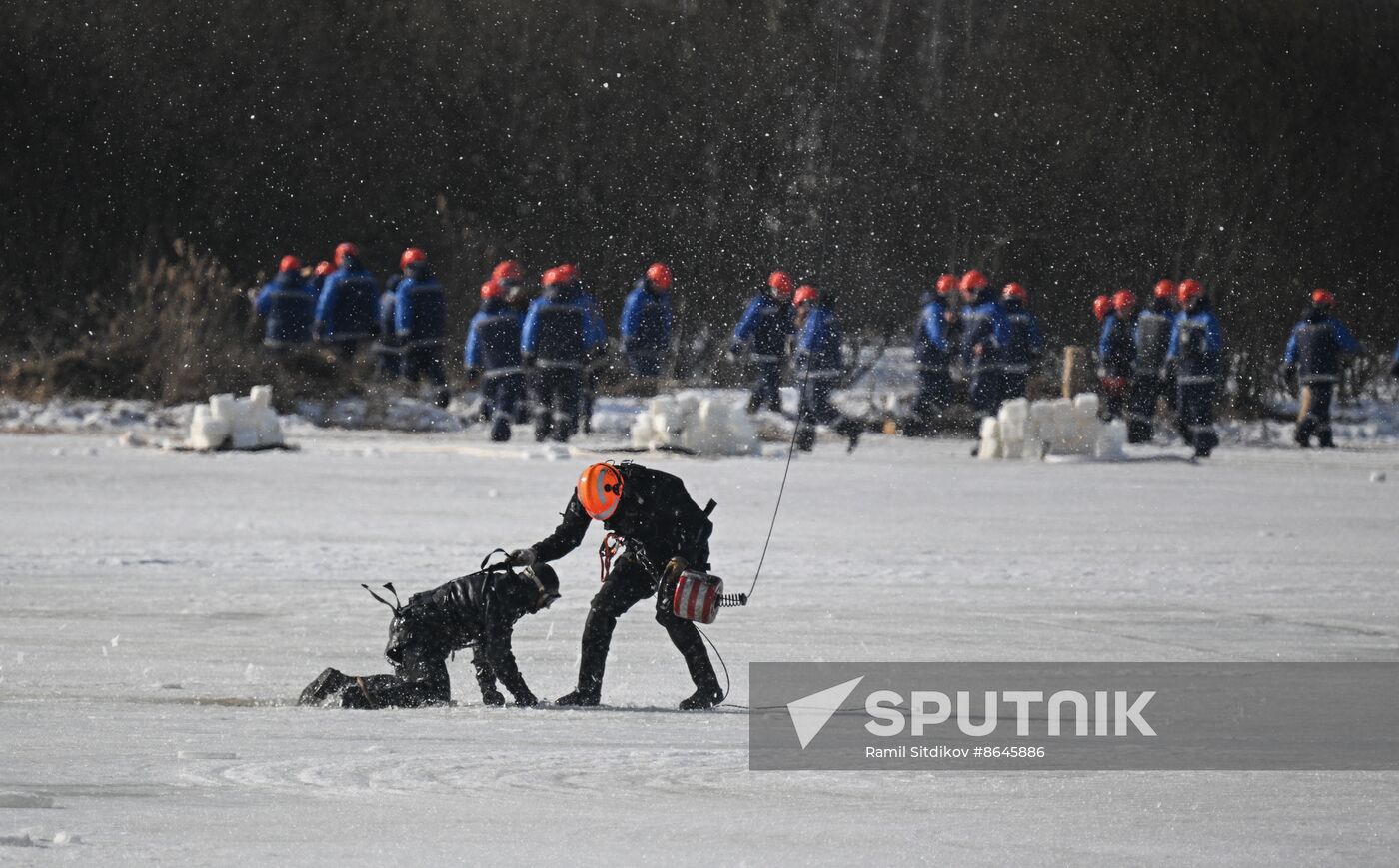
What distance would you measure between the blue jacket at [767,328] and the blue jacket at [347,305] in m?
4.93

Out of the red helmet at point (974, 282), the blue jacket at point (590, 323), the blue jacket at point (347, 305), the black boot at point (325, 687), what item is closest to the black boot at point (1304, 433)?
the red helmet at point (974, 282)

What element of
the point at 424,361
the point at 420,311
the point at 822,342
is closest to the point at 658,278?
the point at 822,342

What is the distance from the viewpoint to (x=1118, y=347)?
23391mm

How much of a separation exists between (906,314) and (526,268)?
5.76 metres

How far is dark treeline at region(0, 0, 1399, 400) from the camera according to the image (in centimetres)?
3145

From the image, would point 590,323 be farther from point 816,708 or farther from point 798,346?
point 816,708

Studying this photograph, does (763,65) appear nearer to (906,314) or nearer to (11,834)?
(906,314)

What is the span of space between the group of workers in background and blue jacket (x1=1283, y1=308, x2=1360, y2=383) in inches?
0.7

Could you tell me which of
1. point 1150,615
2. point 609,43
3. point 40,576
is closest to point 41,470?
point 40,576

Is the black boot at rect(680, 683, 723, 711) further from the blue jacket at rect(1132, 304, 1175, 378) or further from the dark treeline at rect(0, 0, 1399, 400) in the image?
the dark treeline at rect(0, 0, 1399, 400)

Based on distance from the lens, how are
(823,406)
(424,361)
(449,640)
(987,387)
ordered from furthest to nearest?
1. (424,361)
2. (987,387)
3. (823,406)
4. (449,640)

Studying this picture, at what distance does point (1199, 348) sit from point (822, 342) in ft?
11.8

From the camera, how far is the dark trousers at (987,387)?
22.0m

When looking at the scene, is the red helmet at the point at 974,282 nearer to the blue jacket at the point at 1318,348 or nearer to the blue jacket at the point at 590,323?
the blue jacket at the point at 1318,348
